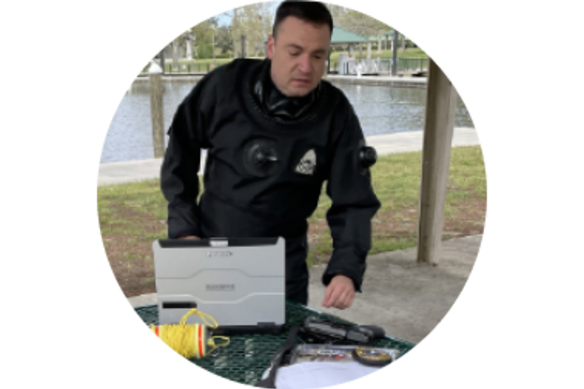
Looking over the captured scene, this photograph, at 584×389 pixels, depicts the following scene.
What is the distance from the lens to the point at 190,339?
4.94 feet

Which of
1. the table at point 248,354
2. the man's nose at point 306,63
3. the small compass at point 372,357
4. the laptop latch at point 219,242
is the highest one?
the man's nose at point 306,63

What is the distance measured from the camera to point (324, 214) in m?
2.21

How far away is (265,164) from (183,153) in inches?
11.0

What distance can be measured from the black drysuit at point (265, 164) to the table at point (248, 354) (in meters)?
0.25

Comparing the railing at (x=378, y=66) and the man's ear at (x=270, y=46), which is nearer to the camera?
the man's ear at (x=270, y=46)

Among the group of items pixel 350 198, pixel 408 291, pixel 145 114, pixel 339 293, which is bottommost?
pixel 408 291

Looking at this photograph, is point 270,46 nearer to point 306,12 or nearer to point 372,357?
point 306,12

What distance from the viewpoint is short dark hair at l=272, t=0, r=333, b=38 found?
5.69 ft

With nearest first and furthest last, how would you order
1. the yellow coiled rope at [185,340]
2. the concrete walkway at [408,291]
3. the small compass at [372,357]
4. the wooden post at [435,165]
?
the small compass at [372,357] → the yellow coiled rope at [185,340] → the concrete walkway at [408,291] → the wooden post at [435,165]

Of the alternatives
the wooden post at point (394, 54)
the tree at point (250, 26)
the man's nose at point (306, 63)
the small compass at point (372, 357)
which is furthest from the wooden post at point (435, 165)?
the small compass at point (372, 357)

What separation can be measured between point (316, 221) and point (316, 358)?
126 cm

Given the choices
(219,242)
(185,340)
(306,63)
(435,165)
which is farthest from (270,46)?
(435,165)

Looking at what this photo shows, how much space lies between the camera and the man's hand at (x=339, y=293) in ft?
5.59

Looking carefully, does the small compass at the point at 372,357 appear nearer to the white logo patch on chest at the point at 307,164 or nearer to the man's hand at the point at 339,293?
the man's hand at the point at 339,293
